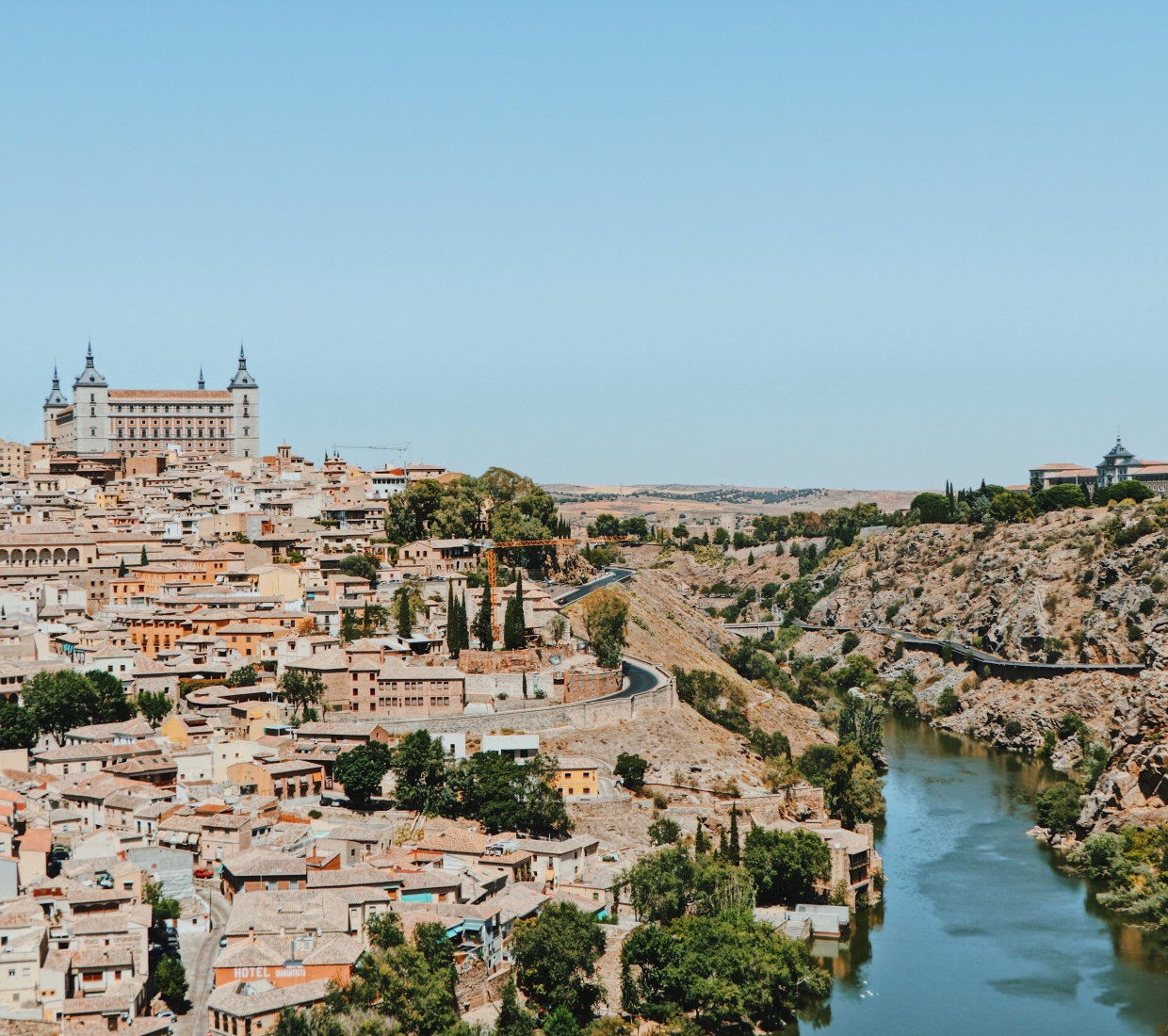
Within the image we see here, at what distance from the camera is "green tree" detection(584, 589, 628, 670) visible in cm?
4722

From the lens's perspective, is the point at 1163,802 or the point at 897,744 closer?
the point at 1163,802

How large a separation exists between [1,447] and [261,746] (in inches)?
1957

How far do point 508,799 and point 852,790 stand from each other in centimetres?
1126

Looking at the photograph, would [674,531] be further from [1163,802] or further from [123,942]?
[123,942]

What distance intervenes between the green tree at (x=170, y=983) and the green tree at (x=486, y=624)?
20235mm

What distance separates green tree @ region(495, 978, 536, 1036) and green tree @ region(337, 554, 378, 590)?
27.0 metres

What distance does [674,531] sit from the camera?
341 feet

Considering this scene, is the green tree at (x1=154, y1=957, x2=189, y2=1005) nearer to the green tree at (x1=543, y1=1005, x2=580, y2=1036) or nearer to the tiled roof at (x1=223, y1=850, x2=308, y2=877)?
the tiled roof at (x1=223, y1=850, x2=308, y2=877)

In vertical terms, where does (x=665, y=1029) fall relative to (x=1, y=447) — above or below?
below

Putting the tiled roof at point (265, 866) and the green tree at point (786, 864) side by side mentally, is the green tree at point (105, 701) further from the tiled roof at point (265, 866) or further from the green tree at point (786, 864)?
the green tree at point (786, 864)

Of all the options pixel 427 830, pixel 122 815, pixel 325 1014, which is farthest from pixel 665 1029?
pixel 122 815

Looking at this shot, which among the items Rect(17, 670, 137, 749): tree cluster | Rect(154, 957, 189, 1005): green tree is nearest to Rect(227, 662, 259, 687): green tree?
Rect(17, 670, 137, 749): tree cluster

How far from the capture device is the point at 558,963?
2727cm

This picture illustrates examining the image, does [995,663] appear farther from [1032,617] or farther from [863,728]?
[863,728]
